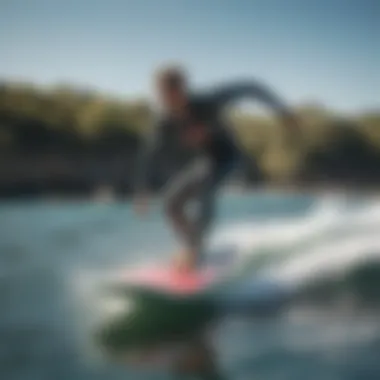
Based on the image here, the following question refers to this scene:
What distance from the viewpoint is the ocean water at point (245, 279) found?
1333 mm

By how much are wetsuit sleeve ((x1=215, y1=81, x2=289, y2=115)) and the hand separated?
9.4 inches

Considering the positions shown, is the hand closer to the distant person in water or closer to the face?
the distant person in water

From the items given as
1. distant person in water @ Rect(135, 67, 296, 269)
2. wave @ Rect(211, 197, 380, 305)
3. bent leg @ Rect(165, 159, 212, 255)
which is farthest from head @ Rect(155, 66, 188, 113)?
wave @ Rect(211, 197, 380, 305)

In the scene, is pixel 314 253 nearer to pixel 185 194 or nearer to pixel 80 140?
pixel 185 194

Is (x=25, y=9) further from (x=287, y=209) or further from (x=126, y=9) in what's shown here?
(x=287, y=209)

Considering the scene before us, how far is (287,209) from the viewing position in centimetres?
141

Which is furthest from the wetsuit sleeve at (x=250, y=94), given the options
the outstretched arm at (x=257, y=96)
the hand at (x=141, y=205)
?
the hand at (x=141, y=205)

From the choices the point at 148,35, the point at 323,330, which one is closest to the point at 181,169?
the point at 148,35

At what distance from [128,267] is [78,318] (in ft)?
0.44

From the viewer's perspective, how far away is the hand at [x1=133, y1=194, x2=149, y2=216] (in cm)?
137

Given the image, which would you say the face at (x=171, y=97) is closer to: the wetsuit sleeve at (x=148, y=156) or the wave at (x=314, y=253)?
the wetsuit sleeve at (x=148, y=156)

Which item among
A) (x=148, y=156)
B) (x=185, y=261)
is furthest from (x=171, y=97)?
(x=185, y=261)

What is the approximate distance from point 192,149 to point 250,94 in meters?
0.16

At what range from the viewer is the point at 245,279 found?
1382mm
